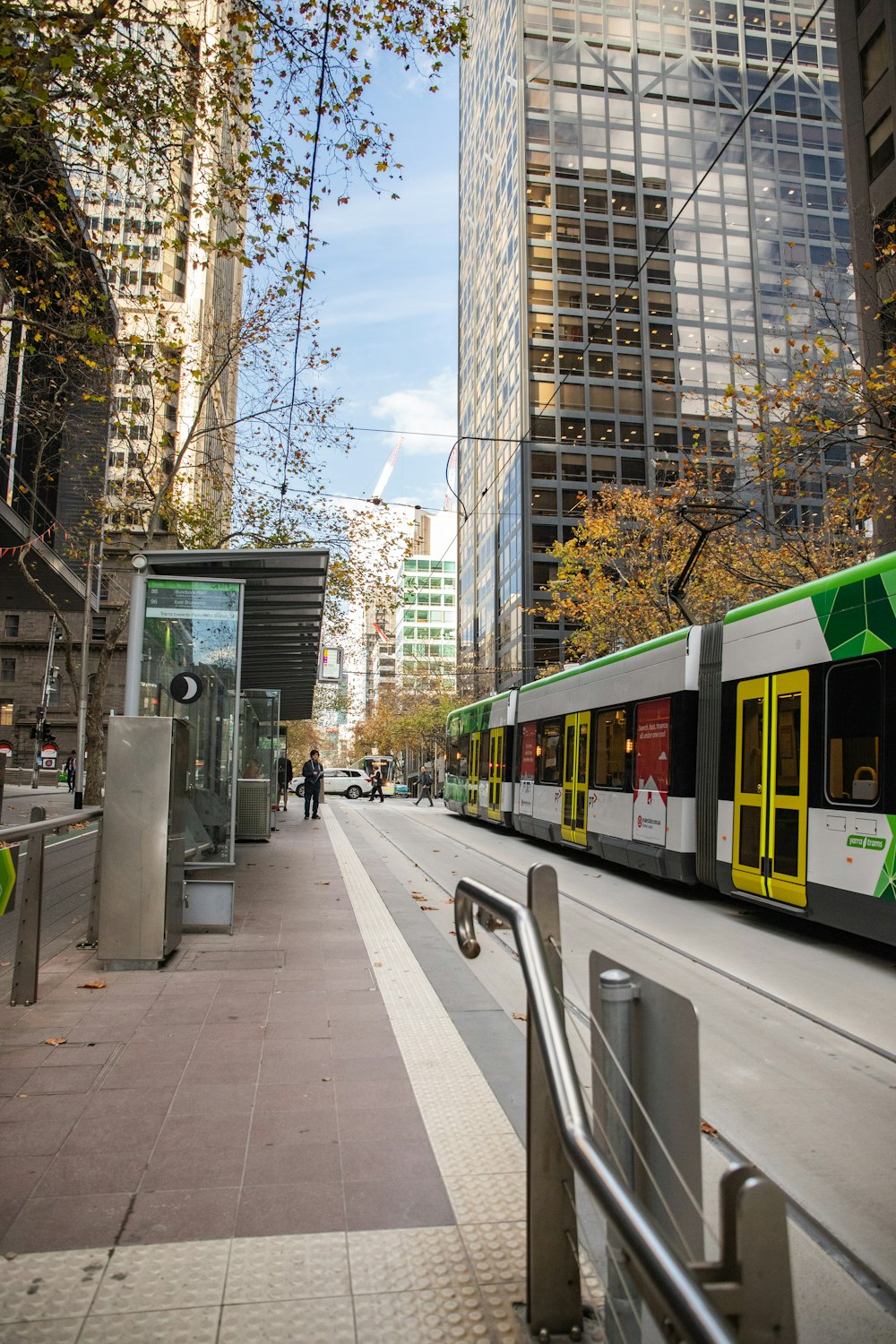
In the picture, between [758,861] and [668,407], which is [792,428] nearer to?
[758,861]

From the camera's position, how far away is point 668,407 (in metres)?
67.7

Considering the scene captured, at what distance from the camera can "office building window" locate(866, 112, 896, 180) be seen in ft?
76.0

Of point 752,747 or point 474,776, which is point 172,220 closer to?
point 752,747

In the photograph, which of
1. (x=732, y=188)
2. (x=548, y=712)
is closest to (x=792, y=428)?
(x=548, y=712)

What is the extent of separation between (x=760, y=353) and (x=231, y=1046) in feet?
232

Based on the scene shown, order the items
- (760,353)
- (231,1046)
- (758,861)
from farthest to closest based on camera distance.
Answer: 1. (760,353)
2. (758,861)
3. (231,1046)

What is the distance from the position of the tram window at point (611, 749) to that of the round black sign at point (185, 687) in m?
6.83

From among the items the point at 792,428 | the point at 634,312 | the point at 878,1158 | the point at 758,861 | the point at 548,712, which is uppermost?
the point at 634,312

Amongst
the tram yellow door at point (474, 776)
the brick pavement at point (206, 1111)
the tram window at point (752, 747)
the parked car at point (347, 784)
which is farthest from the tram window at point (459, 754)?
the parked car at point (347, 784)

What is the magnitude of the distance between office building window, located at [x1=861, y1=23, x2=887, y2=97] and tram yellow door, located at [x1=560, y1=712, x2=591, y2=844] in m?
19.7

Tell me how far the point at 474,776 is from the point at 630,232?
→ 59726 millimetres

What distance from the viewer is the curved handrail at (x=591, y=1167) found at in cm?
117

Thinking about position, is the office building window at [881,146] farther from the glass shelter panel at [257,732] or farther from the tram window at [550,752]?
the glass shelter panel at [257,732]

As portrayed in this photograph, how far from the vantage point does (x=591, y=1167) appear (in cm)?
155
